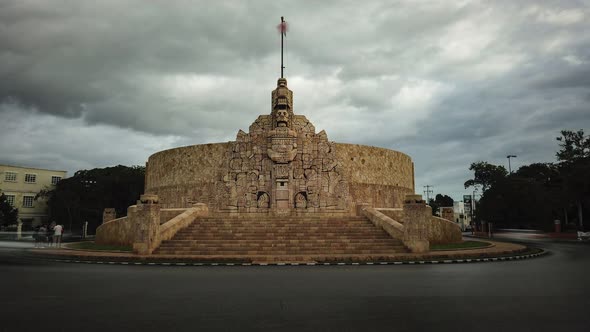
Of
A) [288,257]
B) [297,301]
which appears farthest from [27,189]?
[297,301]

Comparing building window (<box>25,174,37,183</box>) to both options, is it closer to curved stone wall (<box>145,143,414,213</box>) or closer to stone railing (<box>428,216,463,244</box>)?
curved stone wall (<box>145,143,414,213</box>)

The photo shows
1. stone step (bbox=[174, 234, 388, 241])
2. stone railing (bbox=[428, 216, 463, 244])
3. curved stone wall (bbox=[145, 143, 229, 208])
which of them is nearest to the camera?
stone step (bbox=[174, 234, 388, 241])

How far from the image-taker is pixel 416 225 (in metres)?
16.2

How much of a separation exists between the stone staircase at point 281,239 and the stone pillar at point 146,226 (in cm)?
48

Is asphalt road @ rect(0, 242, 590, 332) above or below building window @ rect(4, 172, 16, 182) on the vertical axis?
below

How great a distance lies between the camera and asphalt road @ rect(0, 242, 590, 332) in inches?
208

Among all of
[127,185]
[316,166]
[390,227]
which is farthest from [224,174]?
[127,185]

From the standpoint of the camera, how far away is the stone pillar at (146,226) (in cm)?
1580

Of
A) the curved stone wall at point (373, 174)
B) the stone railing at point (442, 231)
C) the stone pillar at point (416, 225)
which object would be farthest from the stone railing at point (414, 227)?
the curved stone wall at point (373, 174)

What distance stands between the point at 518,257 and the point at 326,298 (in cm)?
1142

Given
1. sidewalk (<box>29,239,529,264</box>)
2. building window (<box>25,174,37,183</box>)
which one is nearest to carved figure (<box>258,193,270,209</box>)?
sidewalk (<box>29,239,529,264</box>)

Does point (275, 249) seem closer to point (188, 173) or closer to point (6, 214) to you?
point (188, 173)

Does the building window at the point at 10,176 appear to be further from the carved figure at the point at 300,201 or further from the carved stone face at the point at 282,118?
the carved figure at the point at 300,201

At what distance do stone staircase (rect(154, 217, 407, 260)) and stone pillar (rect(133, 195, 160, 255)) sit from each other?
483mm
